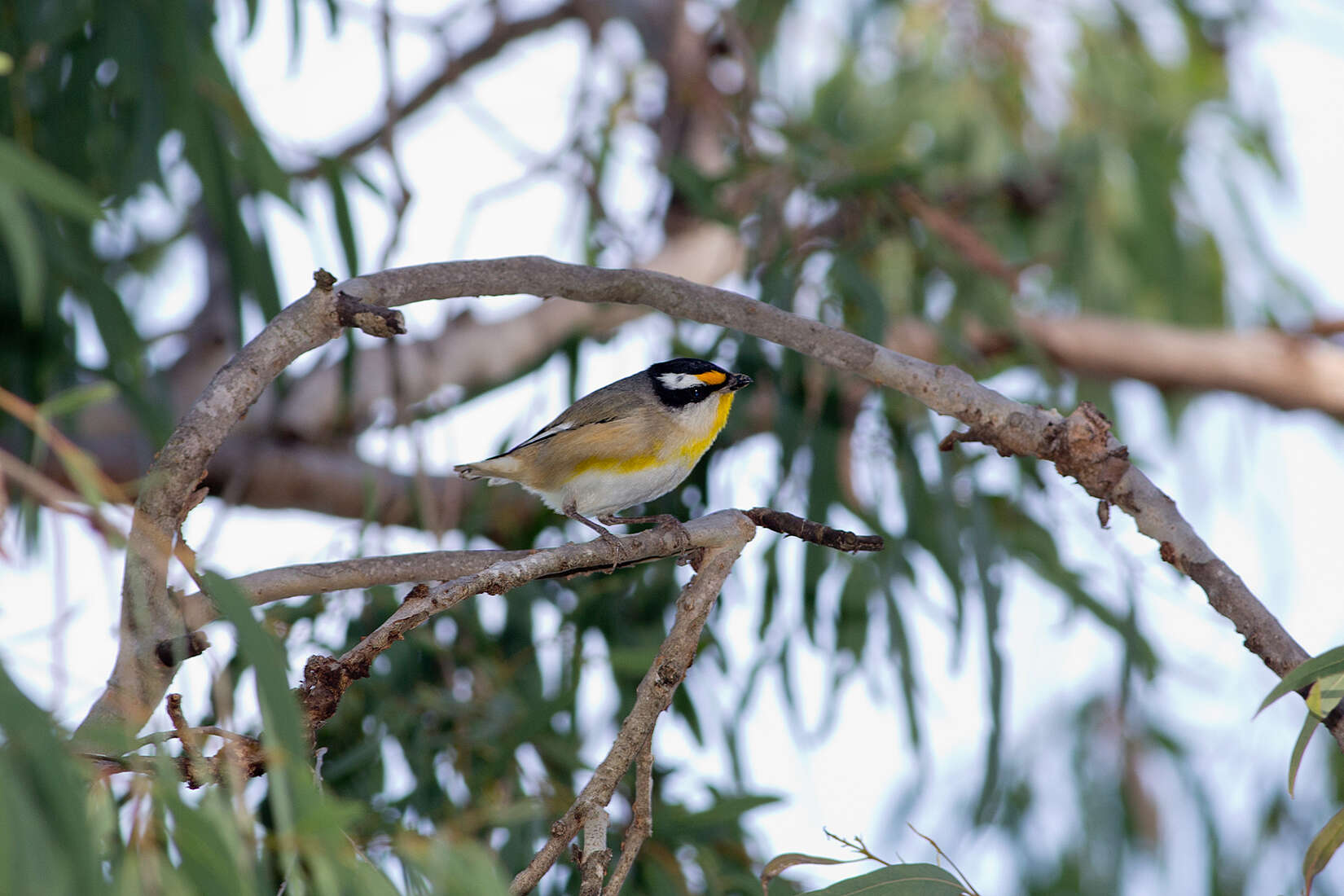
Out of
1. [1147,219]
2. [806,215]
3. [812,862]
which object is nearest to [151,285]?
[806,215]

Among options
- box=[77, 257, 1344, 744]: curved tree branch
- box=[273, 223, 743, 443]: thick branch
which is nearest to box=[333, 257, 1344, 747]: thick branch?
box=[77, 257, 1344, 744]: curved tree branch

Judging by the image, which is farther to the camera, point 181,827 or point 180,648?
point 180,648

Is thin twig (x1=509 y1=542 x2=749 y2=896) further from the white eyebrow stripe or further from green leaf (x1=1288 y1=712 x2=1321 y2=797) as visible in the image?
the white eyebrow stripe

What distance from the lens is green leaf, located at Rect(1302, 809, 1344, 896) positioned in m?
1.46

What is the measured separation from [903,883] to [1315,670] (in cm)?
55

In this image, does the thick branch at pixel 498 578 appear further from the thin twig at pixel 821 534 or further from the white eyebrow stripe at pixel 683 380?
the white eyebrow stripe at pixel 683 380

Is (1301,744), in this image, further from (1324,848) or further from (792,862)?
(792,862)

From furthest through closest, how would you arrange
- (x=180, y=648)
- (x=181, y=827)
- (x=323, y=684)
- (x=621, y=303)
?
1. (x=621, y=303)
2. (x=323, y=684)
3. (x=180, y=648)
4. (x=181, y=827)

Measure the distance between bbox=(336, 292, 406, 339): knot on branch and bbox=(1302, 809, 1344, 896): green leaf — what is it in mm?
1253

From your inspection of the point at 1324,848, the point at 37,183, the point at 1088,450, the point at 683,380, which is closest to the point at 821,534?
the point at 1088,450

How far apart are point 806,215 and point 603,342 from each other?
28.9 inches

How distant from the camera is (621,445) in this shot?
2.61 metres

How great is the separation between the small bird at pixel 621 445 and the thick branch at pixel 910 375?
3.21ft

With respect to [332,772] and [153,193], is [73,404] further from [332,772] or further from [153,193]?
[153,193]
